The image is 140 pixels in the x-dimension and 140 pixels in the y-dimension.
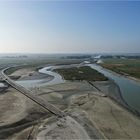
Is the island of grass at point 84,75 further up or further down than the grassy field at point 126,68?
further up

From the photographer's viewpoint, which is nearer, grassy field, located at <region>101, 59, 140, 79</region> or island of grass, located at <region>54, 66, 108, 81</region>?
island of grass, located at <region>54, 66, 108, 81</region>

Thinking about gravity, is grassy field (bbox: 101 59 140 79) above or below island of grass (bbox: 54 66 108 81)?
below

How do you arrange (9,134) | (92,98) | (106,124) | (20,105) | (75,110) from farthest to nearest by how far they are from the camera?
(92,98), (20,105), (75,110), (106,124), (9,134)

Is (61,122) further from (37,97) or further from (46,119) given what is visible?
(37,97)

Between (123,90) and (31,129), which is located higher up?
(31,129)

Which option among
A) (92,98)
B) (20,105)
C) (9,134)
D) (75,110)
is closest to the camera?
(9,134)

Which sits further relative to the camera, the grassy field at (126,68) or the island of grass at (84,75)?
the grassy field at (126,68)

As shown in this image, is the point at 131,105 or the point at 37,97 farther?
the point at 37,97

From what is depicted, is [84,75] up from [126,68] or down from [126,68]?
up

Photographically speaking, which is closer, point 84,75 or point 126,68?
point 84,75

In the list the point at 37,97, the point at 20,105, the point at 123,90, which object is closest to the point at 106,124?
the point at 20,105
